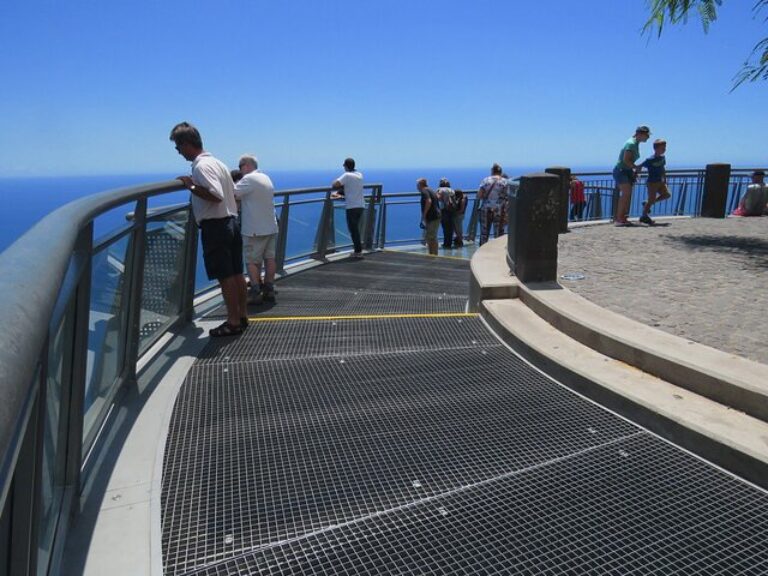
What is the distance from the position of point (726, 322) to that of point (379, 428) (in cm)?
313

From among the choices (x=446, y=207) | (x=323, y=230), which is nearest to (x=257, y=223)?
(x=323, y=230)

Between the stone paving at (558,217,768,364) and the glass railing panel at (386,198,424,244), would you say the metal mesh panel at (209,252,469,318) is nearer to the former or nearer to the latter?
the stone paving at (558,217,768,364)

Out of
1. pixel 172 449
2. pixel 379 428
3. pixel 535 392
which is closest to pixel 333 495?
pixel 379 428

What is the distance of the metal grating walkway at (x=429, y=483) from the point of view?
2.29 metres

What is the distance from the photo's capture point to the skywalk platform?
2287 millimetres

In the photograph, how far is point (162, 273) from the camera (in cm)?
488

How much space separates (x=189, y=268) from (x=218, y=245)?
733mm

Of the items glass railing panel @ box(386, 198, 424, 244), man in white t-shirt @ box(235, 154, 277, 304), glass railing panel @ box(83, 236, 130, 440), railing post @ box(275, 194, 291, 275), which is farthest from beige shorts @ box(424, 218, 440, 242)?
glass railing panel @ box(83, 236, 130, 440)

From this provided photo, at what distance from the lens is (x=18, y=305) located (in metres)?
1.00

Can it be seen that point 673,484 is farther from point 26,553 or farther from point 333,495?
point 26,553

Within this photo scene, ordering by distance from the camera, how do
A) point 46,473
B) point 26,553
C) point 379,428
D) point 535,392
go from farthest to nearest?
point 535,392
point 379,428
point 46,473
point 26,553

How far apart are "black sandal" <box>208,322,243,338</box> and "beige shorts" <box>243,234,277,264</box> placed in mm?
1783

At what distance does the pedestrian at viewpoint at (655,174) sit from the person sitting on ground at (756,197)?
266 centimetres

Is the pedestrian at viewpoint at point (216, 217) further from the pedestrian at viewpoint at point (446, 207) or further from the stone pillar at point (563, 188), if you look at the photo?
the pedestrian at viewpoint at point (446, 207)
